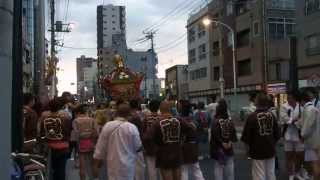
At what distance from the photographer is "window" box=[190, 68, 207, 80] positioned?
264 feet

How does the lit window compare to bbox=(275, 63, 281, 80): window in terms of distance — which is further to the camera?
the lit window

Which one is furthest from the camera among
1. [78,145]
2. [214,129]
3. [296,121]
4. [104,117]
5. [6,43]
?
[104,117]

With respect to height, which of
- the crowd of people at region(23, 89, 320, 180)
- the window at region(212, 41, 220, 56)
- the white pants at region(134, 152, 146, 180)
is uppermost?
the window at region(212, 41, 220, 56)

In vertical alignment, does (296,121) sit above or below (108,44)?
below

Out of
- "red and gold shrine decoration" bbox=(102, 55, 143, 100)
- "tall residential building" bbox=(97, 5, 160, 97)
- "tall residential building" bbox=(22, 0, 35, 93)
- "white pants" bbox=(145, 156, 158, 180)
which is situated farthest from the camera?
"tall residential building" bbox=(97, 5, 160, 97)

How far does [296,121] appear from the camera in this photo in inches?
469

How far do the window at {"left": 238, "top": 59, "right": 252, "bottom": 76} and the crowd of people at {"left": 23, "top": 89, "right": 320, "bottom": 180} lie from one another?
170ft

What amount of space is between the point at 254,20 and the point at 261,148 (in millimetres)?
52956

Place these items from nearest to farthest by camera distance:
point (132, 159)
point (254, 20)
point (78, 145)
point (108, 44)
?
point (132, 159) → point (78, 145) → point (254, 20) → point (108, 44)

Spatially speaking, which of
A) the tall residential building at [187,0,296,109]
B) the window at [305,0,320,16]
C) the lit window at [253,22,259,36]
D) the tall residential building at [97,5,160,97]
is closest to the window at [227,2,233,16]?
the tall residential building at [187,0,296,109]

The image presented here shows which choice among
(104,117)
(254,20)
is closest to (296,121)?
(104,117)

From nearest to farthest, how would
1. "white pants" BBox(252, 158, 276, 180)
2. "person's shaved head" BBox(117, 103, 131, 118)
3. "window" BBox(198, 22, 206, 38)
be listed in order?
"person's shaved head" BBox(117, 103, 131, 118)
"white pants" BBox(252, 158, 276, 180)
"window" BBox(198, 22, 206, 38)

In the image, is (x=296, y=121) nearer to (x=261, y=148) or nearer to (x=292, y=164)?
(x=292, y=164)

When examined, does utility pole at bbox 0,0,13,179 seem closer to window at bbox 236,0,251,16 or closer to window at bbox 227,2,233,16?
window at bbox 236,0,251,16
